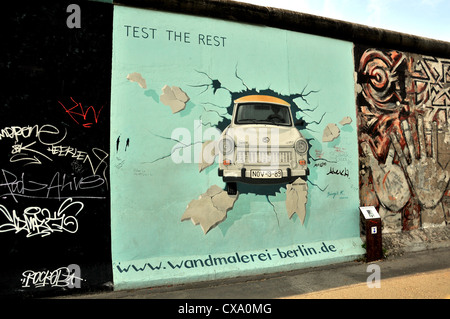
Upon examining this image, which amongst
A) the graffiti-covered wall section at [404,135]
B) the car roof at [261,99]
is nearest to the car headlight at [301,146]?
the car roof at [261,99]

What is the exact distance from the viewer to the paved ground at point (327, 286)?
3.81 metres

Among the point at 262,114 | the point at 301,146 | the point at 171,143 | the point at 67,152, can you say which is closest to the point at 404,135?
the point at 301,146

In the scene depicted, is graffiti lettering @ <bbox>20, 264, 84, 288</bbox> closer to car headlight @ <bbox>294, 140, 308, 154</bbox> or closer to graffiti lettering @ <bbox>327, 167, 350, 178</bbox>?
car headlight @ <bbox>294, 140, 308, 154</bbox>

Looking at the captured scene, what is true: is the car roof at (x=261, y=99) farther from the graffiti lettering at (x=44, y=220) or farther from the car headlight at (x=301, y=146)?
the graffiti lettering at (x=44, y=220)

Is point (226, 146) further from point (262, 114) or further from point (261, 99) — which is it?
point (261, 99)

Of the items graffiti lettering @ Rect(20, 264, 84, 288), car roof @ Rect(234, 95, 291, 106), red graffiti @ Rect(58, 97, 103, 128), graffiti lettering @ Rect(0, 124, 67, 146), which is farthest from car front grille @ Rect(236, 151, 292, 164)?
graffiti lettering @ Rect(20, 264, 84, 288)

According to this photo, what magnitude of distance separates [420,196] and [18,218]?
25.1 ft

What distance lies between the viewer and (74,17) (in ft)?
13.8

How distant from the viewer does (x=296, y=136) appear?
5.07m

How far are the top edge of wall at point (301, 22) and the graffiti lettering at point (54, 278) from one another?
13.3ft

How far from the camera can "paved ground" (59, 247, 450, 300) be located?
12.5ft
